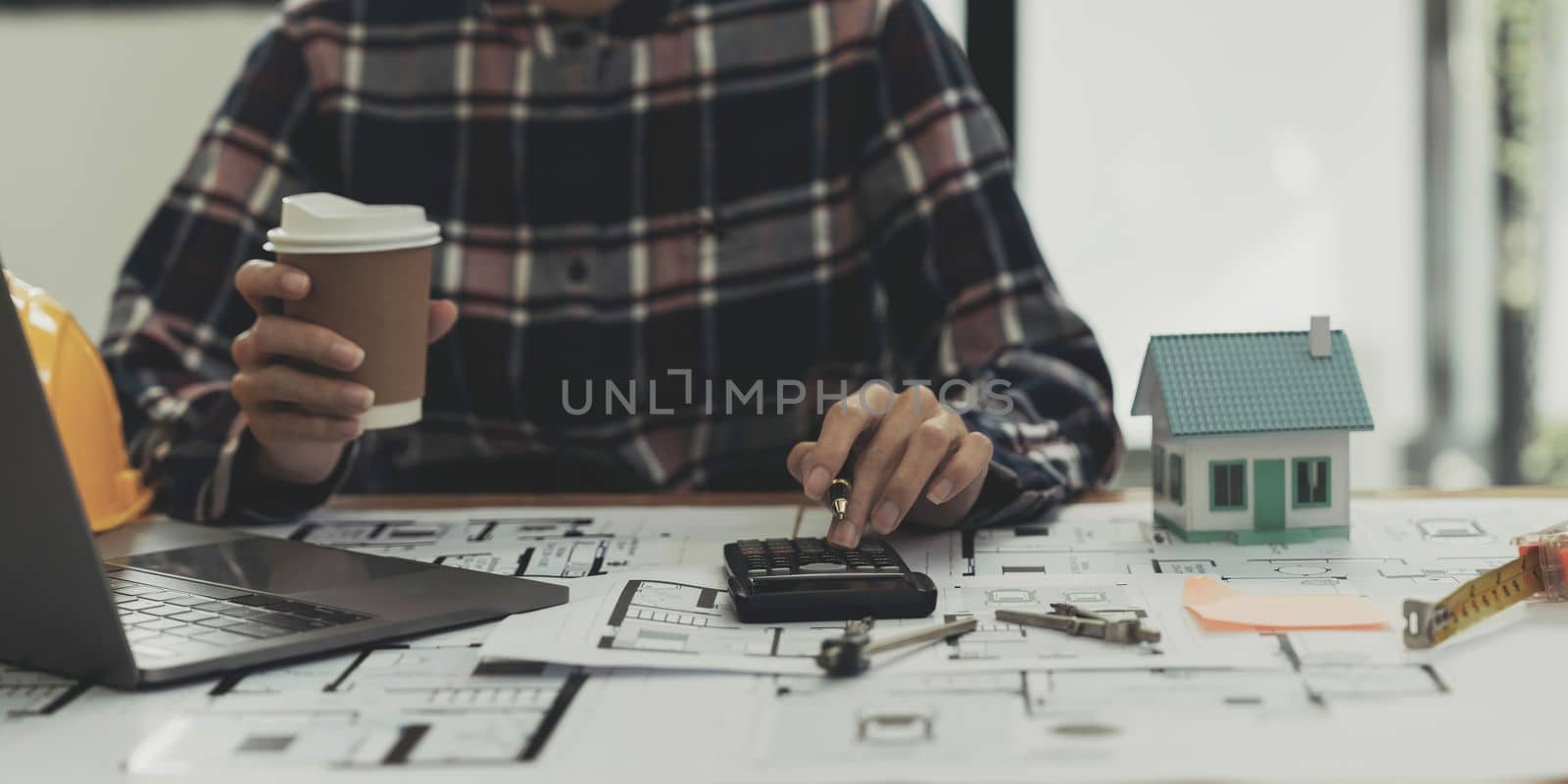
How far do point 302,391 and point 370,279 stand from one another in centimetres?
11

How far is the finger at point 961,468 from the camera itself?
0.88 metres

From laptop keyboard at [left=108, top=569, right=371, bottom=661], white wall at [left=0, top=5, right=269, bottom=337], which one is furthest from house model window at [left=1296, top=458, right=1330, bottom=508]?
white wall at [left=0, top=5, right=269, bottom=337]

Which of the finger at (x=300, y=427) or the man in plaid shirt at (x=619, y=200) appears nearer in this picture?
the finger at (x=300, y=427)

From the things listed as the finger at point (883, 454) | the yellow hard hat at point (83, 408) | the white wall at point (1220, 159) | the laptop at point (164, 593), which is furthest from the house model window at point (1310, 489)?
the white wall at point (1220, 159)

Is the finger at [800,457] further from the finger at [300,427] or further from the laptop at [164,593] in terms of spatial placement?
the finger at [300,427]

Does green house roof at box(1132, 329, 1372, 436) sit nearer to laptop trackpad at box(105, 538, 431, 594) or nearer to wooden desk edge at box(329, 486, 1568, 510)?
wooden desk edge at box(329, 486, 1568, 510)

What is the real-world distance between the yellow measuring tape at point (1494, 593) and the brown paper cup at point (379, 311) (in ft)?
1.99

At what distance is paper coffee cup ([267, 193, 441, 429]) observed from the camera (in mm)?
837

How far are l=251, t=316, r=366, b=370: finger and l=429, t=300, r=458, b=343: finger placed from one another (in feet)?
0.33

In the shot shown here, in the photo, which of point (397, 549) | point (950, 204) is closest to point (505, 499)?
point (397, 549)

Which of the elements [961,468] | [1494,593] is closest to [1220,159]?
[961,468]

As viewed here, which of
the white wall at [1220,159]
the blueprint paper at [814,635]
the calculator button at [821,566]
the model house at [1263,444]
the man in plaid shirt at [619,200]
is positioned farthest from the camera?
the white wall at [1220,159]

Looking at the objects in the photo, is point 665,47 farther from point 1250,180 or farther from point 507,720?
point 1250,180

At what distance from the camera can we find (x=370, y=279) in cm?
86
